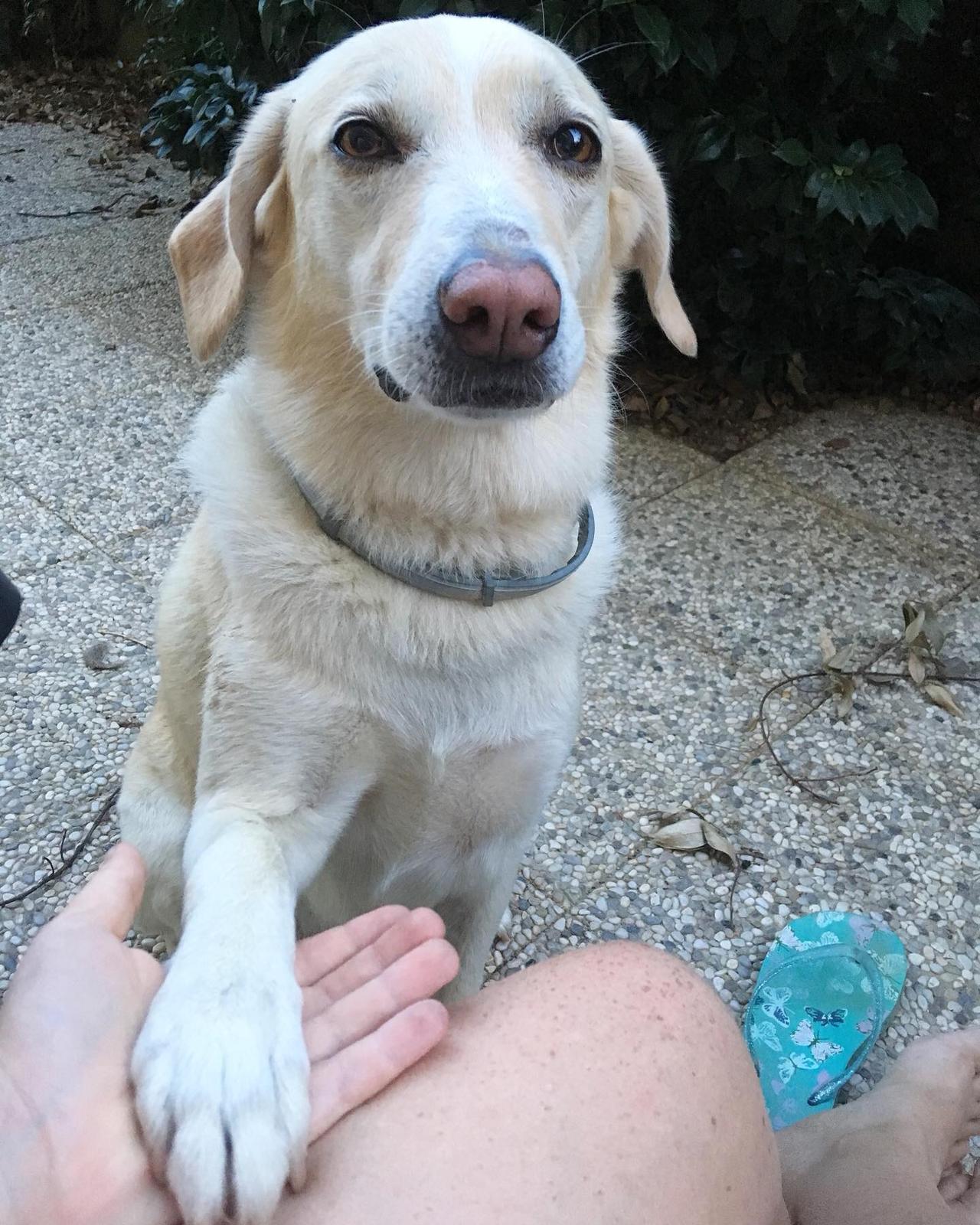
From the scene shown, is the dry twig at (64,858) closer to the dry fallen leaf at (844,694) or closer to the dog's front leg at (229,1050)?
the dog's front leg at (229,1050)

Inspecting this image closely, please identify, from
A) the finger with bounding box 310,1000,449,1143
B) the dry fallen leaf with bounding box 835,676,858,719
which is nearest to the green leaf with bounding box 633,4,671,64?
the dry fallen leaf with bounding box 835,676,858,719

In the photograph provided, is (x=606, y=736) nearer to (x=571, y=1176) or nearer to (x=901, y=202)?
(x=571, y=1176)

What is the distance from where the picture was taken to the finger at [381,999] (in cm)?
130

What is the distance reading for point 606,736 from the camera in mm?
2600

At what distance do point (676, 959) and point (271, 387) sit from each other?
110 cm

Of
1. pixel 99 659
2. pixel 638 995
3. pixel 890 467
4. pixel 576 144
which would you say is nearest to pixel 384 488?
pixel 576 144

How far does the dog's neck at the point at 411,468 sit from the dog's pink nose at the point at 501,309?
0.20m

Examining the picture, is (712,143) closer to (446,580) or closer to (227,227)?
(227,227)

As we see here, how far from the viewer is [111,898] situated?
1.25 meters

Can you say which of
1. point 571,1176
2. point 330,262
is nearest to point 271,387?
point 330,262

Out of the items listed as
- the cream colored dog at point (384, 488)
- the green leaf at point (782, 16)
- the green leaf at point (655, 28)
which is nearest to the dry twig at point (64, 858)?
the cream colored dog at point (384, 488)

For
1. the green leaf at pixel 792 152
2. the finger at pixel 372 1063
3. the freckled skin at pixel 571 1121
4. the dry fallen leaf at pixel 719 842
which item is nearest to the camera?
the freckled skin at pixel 571 1121

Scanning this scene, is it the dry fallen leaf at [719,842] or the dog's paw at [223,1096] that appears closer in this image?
the dog's paw at [223,1096]

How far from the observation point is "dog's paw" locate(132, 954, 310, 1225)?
106cm
